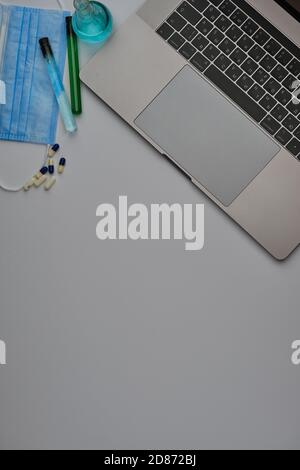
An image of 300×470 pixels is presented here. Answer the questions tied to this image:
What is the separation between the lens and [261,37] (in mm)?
780

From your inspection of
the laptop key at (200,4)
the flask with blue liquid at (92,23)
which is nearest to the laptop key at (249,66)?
the laptop key at (200,4)

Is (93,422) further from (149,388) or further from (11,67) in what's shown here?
(11,67)

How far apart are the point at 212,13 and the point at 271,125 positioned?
188 millimetres

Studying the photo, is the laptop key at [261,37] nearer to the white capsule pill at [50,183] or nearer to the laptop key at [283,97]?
the laptop key at [283,97]

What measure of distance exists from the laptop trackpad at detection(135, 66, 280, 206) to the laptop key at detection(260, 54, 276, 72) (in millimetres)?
74

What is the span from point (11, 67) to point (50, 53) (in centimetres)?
6

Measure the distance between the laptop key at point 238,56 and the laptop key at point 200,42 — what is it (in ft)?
0.14

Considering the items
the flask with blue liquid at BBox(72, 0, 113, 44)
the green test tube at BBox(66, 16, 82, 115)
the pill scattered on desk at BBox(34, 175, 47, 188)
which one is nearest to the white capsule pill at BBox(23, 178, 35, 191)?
the pill scattered on desk at BBox(34, 175, 47, 188)

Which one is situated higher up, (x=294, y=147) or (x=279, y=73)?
(x=279, y=73)

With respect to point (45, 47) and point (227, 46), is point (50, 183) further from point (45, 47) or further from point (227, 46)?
point (227, 46)

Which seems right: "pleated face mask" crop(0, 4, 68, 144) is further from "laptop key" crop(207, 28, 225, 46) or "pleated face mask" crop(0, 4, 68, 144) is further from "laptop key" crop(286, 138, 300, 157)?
"laptop key" crop(286, 138, 300, 157)

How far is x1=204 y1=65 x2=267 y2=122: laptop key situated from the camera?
77 cm

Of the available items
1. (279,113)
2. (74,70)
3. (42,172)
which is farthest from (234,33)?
(42,172)

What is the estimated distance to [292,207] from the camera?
77cm
